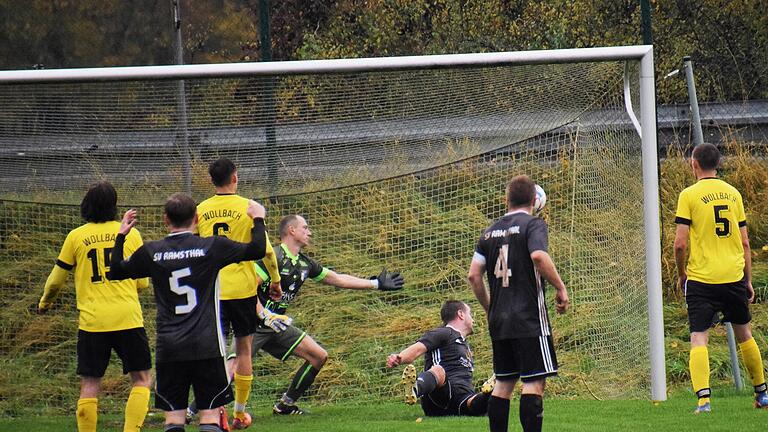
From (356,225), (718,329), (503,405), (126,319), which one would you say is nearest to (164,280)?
(126,319)

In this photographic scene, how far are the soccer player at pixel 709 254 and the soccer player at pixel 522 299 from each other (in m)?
1.96

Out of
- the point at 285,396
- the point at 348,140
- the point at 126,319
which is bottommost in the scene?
the point at 285,396

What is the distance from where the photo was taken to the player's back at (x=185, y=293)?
20.1 ft

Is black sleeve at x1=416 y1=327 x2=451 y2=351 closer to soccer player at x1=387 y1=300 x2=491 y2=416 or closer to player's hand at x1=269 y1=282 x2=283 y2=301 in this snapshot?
soccer player at x1=387 y1=300 x2=491 y2=416

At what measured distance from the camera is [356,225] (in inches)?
386

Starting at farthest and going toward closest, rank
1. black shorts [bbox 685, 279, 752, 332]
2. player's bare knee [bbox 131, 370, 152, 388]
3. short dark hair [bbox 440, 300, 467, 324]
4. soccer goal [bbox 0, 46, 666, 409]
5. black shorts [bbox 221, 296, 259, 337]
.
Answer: short dark hair [bbox 440, 300, 467, 324], soccer goal [bbox 0, 46, 666, 409], black shorts [bbox 685, 279, 752, 332], black shorts [bbox 221, 296, 259, 337], player's bare knee [bbox 131, 370, 152, 388]

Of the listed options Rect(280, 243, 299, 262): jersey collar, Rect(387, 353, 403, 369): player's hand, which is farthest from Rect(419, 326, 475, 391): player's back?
Rect(280, 243, 299, 262): jersey collar

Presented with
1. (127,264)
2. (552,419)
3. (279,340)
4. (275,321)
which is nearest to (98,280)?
(127,264)

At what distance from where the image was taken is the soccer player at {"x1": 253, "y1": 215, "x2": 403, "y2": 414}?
8.28 meters

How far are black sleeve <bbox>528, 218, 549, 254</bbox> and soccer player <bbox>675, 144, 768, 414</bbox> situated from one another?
6.51ft

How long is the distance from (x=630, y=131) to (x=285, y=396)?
3.37m

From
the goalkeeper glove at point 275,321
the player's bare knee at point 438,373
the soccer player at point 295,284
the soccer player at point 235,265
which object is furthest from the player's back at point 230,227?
the player's bare knee at point 438,373

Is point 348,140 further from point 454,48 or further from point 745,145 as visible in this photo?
point 745,145

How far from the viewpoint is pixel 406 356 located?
7918 millimetres
